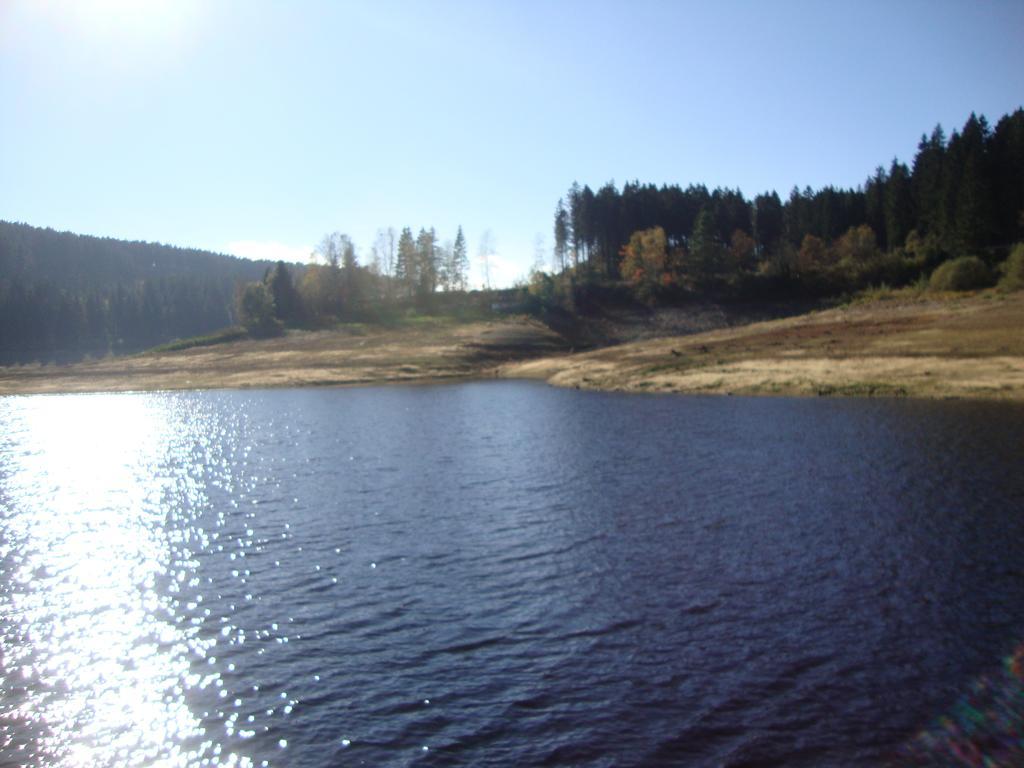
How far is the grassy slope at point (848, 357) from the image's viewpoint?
62.4 metres

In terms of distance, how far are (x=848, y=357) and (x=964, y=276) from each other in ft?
137

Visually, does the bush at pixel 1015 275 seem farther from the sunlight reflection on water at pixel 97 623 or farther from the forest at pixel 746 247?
the sunlight reflection on water at pixel 97 623

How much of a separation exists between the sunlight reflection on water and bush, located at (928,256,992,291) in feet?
337

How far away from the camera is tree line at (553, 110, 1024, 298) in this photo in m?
126

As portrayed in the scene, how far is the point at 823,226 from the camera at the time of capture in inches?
6614

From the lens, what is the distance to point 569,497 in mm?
31078

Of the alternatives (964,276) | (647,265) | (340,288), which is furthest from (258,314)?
(964,276)

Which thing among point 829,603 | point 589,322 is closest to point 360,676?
point 829,603

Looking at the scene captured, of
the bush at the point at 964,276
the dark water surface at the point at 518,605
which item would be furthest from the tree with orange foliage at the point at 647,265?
the dark water surface at the point at 518,605

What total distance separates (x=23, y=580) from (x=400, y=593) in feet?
40.3

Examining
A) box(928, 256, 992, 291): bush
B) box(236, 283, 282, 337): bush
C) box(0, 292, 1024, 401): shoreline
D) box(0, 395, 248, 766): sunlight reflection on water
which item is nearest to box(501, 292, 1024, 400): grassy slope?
box(0, 292, 1024, 401): shoreline

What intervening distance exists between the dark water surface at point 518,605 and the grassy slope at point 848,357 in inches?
904

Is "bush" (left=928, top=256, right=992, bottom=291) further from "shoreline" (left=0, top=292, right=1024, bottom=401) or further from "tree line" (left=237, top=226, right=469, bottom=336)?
"tree line" (left=237, top=226, right=469, bottom=336)

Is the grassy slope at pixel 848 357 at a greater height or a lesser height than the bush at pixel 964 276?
lesser
